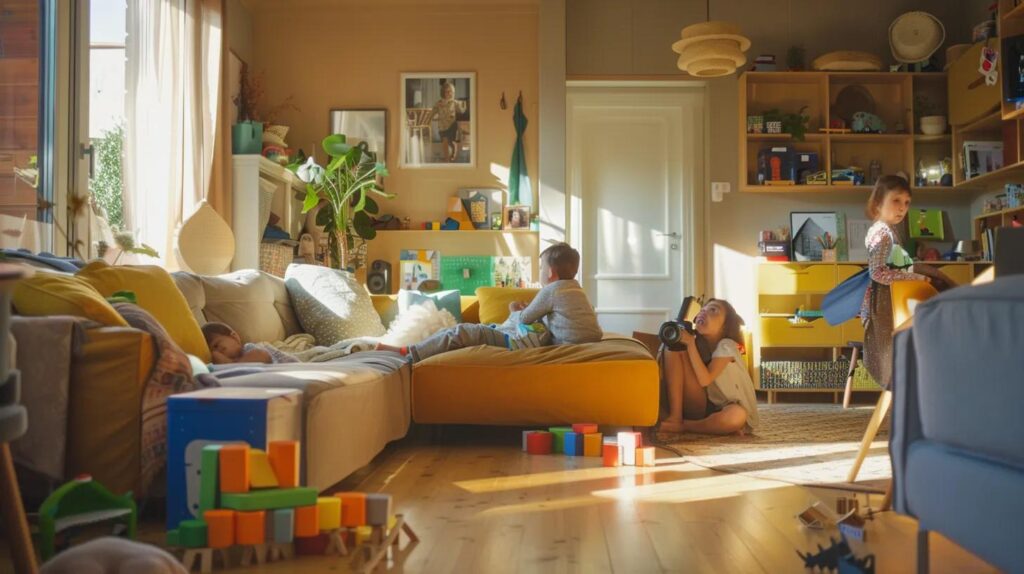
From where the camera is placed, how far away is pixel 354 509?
215 cm

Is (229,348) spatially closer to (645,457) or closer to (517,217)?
(645,457)

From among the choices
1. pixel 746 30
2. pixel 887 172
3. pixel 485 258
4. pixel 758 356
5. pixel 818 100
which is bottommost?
pixel 758 356

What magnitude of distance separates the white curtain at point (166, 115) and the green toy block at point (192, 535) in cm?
351

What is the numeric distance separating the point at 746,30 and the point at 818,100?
75 cm

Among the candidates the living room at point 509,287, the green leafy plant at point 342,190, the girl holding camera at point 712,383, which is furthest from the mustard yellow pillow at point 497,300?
the green leafy plant at point 342,190

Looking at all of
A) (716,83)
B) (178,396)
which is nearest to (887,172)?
(716,83)

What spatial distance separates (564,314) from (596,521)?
6.51 feet

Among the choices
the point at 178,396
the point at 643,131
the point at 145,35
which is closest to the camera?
the point at 178,396

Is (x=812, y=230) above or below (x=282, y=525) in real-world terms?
above

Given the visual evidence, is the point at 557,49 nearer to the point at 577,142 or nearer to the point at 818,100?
the point at 577,142

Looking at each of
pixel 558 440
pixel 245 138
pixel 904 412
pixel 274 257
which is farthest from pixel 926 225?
pixel 904 412

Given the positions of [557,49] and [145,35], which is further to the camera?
[557,49]

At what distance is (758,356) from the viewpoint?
6.54 metres

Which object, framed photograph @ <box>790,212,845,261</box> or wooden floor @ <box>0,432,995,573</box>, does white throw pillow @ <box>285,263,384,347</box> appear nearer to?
wooden floor @ <box>0,432,995,573</box>
